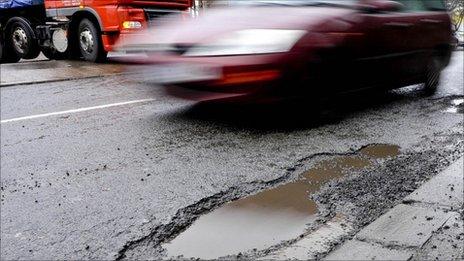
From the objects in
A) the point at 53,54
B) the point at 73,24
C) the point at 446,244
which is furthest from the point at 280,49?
the point at 53,54

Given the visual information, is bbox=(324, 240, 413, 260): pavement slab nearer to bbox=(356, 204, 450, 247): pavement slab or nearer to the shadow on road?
bbox=(356, 204, 450, 247): pavement slab

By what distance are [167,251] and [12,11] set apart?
12.3 m

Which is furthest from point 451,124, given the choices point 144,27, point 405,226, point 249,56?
point 144,27

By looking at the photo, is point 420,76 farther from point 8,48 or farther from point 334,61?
point 8,48

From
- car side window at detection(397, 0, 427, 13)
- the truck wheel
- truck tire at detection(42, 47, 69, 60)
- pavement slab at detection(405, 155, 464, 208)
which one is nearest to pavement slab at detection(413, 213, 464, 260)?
pavement slab at detection(405, 155, 464, 208)

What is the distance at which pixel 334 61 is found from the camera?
199 inches

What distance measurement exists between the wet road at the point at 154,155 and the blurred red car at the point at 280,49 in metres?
0.37

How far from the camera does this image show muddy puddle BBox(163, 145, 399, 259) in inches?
104

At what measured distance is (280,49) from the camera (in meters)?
4.65

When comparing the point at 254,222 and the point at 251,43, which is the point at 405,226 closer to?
the point at 254,222

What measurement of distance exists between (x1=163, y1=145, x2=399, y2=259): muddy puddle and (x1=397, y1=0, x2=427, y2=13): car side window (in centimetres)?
325

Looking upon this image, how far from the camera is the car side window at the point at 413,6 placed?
609cm

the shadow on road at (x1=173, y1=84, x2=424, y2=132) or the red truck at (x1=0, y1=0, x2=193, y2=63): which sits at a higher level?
the red truck at (x1=0, y1=0, x2=193, y2=63)

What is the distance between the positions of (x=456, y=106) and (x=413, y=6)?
56.7 inches
